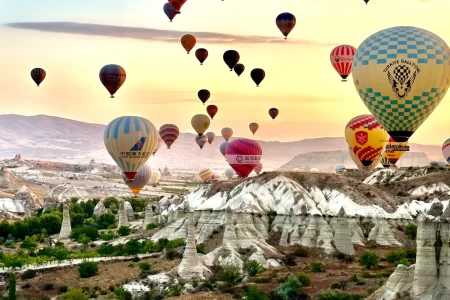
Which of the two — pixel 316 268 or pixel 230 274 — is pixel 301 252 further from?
pixel 230 274

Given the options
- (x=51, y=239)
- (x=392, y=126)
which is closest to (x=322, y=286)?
Result: (x=392, y=126)

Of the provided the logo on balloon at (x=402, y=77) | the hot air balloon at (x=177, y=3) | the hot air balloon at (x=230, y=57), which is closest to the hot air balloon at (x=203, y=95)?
the hot air balloon at (x=230, y=57)

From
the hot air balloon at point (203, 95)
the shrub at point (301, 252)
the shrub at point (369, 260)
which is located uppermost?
the hot air balloon at point (203, 95)

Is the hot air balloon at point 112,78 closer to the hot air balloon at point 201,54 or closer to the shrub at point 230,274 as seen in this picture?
the hot air balloon at point 201,54

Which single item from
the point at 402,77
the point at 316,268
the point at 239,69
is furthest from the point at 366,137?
the point at 402,77

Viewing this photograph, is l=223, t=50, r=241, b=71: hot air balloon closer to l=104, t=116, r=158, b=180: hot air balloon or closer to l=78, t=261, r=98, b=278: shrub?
l=104, t=116, r=158, b=180: hot air balloon

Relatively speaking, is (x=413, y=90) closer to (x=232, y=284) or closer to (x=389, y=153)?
→ (x=232, y=284)

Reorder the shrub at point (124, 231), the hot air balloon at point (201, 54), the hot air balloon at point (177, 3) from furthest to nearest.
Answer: the hot air balloon at point (201, 54) < the shrub at point (124, 231) < the hot air balloon at point (177, 3)

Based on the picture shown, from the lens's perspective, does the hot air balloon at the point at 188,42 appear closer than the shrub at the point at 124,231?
No
